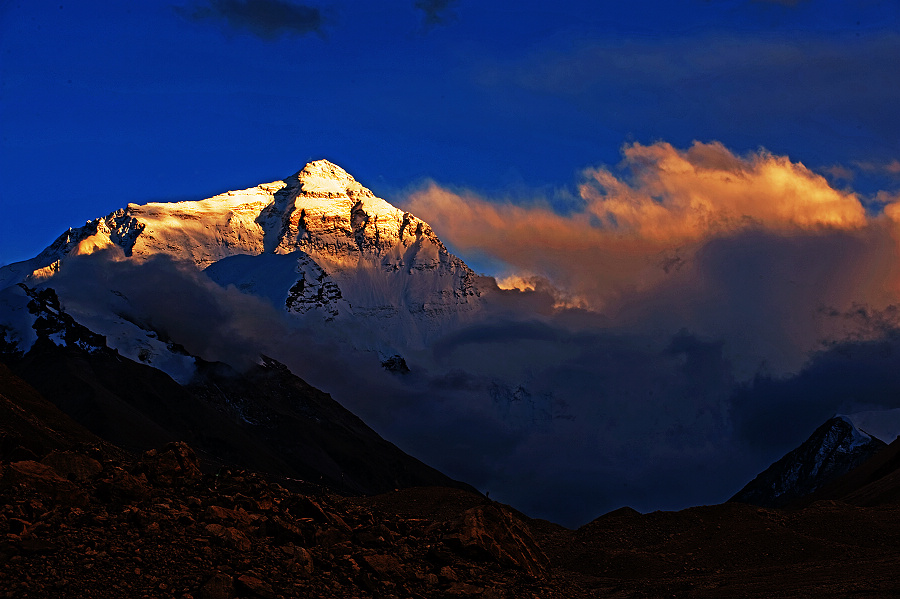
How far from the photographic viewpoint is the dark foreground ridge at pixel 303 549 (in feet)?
64.1

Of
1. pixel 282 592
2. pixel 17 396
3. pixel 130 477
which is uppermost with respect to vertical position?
pixel 17 396

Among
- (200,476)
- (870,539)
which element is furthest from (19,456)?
(870,539)

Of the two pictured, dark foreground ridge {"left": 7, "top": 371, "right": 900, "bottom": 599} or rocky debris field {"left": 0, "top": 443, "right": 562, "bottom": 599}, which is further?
dark foreground ridge {"left": 7, "top": 371, "right": 900, "bottom": 599}

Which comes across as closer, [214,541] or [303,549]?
[214,541]

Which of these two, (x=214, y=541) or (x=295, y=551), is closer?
(x=214, y=541)

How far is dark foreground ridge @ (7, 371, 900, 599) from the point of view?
64.1ft

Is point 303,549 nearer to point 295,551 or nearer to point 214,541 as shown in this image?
point 295,551

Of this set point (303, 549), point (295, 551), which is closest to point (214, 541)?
point (295, 551)

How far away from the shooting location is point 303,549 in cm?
2231

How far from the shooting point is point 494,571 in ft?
85.8

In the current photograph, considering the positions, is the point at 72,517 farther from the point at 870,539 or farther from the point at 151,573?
the point at 870,539

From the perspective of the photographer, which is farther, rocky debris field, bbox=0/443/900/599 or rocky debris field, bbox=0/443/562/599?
rocky debris field, bbox=0/443/900/599

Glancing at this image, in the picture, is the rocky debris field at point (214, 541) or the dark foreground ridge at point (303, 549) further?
the dark foreground ridge at point (303, 549)

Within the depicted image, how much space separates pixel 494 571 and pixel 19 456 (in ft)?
45.3
